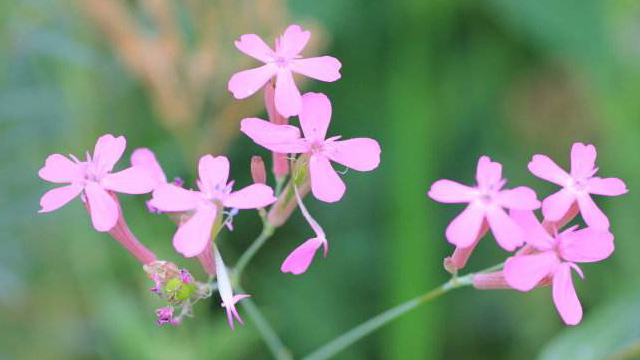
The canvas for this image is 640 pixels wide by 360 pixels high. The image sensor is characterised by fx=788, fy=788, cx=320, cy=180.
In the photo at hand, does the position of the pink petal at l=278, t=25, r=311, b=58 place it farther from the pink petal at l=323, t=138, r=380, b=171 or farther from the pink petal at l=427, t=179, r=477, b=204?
the pink petal at l=427, t=179, r=477, b=204

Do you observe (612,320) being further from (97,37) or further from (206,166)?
(97,37)

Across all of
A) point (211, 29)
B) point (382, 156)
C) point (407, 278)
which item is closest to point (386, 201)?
point (382, 156)

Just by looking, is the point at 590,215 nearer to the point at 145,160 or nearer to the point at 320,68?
the point at 320,68

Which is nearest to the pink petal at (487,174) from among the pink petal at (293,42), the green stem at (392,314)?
the green stem at (392,314)

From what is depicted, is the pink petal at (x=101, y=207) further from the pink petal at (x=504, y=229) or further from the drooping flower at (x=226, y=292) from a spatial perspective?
the pink petal at (x=504, y=229)

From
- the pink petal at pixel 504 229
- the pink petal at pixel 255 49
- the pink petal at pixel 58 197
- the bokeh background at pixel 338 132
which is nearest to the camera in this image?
the pink petal at pixel 504 229

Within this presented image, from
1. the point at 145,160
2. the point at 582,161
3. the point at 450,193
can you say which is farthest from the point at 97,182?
the point at 582,161

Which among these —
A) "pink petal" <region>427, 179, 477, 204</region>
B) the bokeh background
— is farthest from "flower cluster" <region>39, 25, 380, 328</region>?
the bokeh background
